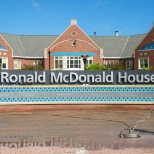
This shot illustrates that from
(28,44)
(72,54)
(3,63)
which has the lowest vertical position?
(3,63)

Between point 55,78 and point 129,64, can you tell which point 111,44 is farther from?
point 55,78

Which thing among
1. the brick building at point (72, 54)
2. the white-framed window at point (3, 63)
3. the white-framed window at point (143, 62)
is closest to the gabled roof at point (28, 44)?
the brick building at point (72, 54)

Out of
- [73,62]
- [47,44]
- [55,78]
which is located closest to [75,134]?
[55,78]

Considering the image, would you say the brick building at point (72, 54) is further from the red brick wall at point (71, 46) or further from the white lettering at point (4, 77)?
the white lettering at point (4, 77)

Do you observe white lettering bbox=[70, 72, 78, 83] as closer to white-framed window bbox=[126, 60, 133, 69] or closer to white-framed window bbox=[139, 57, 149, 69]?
white-framed window bbox=[139, 57, 149, 69]

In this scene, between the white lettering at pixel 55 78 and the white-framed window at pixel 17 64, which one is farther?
the white-framed window at pixel 17 64

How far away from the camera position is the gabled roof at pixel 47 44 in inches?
1996

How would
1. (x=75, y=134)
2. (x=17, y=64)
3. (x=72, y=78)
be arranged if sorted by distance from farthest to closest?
1. (x=17, y=64)
2. (x=72, y=78)
3. (x=75, y=134)

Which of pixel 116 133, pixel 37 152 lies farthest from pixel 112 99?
pixel 37 152

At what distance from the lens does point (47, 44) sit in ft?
176

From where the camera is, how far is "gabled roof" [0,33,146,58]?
50.7 meters

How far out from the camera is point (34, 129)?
12.8 m

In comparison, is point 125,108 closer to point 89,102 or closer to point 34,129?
point 89,102

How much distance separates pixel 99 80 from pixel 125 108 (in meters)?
2.37
